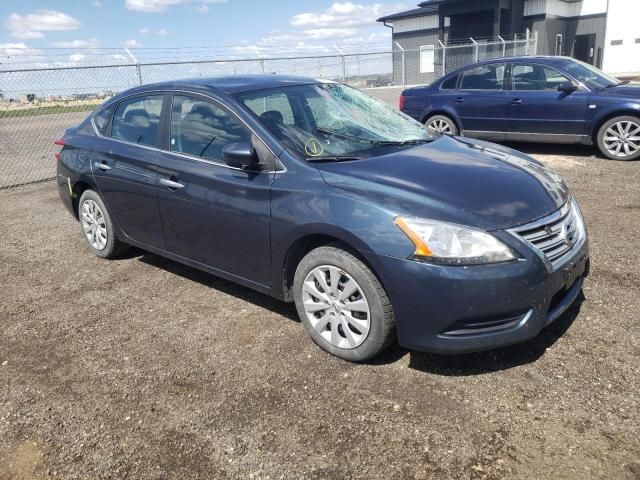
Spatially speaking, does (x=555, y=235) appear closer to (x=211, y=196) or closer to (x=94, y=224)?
(x=211, y=196)

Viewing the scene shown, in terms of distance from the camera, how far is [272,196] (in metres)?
3.38

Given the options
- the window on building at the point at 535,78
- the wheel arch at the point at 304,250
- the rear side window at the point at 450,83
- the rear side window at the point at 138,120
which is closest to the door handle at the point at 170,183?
the rear side window at the point at 138,120

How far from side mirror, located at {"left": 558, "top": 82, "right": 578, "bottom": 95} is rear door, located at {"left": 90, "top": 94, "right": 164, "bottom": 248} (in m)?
6.49

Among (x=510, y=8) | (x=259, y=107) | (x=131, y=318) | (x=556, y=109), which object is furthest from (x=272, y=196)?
(x=510, y=8)

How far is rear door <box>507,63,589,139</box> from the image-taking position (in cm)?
825

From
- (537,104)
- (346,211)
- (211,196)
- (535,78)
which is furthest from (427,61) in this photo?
(346,211)

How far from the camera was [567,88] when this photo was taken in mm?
8219

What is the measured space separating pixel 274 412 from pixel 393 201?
130 cm

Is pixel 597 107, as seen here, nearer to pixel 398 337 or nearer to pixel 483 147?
pixel 483 147

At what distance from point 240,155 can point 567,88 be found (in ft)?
21.9

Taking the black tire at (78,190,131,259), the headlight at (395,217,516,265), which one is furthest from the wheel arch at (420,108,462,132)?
the headlight at (395,217,516,265)

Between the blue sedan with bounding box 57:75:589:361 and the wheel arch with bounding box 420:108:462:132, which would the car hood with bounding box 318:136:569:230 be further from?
the wheel arch with bounding box 420:108:462:132

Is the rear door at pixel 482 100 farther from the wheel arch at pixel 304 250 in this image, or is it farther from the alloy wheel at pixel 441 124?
the wheel arch at pixel 304 250

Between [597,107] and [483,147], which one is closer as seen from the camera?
[483,147]
